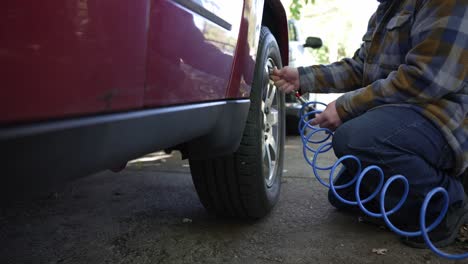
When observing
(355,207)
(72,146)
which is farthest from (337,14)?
(72,146)

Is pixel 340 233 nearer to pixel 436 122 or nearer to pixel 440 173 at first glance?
pixel 440 173

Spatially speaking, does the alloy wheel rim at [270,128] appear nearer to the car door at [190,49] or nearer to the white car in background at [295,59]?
the car door at [190,49]

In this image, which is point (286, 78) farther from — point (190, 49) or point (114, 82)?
point (114, 82)

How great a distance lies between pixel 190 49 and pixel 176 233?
98 centimetres

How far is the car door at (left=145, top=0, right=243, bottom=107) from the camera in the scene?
3.33 feet

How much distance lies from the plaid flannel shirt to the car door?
594 mm

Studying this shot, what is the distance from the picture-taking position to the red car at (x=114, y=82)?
0.68 metres

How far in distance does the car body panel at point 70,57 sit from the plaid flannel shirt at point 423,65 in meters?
1.02

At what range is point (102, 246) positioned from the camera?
1.76 m

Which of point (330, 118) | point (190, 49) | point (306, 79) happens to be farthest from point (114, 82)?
point (306, 79)

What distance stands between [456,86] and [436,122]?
0.15m

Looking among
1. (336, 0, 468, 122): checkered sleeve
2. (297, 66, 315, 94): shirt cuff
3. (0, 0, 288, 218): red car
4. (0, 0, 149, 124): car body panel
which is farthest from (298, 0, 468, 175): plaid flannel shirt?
(0, 0, 149, 124): car body panel

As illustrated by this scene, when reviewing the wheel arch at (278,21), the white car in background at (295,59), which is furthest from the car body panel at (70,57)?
the white car in background at (295,59)

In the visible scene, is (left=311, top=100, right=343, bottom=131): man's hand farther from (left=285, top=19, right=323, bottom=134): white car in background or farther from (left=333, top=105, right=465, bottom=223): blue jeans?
(left=285, top=19, right=323, bottom=134): white car in background
